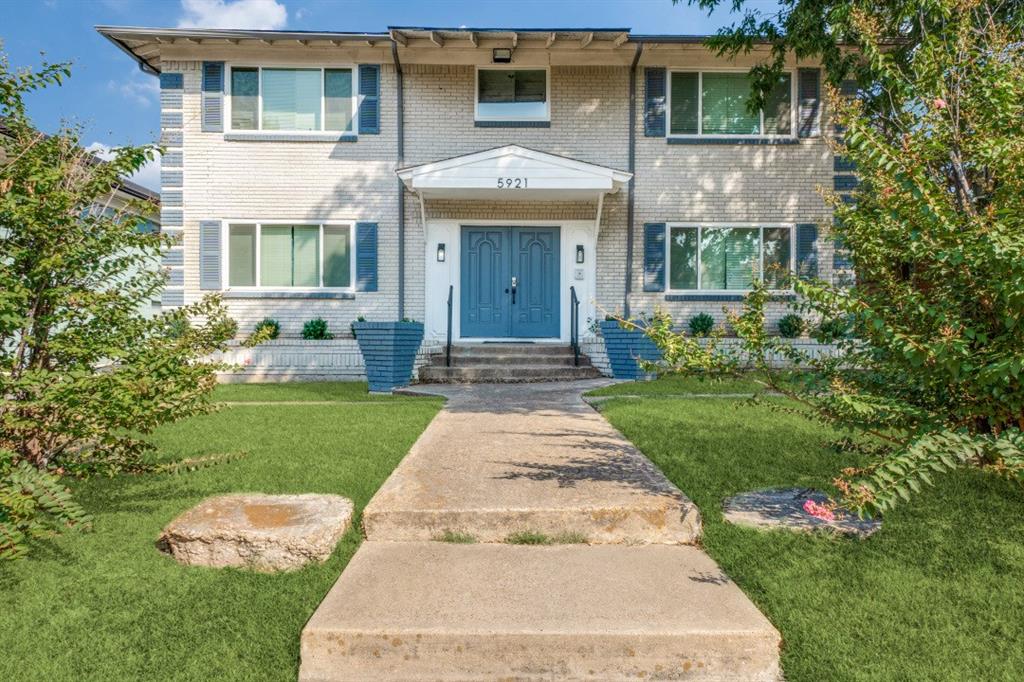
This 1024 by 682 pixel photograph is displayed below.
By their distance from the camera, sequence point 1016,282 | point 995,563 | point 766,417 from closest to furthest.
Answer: point 1016,282 < point 995,563 < point 766,417

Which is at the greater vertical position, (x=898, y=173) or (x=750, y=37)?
(x=750, y=37)

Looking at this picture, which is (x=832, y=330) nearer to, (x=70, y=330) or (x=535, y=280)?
(x=70, y=330)

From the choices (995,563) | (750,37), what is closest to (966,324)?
(995,563)

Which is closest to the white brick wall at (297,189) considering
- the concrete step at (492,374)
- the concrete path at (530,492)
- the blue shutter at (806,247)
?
the concrete step at (492,374)

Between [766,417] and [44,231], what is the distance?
19.8 feet

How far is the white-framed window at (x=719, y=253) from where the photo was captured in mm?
12477

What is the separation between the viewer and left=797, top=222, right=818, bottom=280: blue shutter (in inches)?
487

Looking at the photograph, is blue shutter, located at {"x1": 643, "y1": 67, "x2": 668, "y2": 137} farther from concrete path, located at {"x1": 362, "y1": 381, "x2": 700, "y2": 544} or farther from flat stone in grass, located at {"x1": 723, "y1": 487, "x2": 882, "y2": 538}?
flat stone in grass, located at {"x1": 723, "y1": 487, "x2": 882, "y2": 538}

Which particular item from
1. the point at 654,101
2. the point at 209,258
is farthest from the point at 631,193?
the point at 209,258

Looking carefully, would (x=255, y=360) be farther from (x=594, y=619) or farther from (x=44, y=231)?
(x=594, y=619)

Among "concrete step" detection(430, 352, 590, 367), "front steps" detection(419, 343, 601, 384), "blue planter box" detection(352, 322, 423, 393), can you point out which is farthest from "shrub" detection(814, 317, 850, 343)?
"concrete step" detection(430, 352, 590, 367)

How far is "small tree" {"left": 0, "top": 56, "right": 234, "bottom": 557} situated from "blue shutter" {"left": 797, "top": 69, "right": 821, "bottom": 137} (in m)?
11.8

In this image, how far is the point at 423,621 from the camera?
2457 mm

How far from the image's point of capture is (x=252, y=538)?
3.01 m
